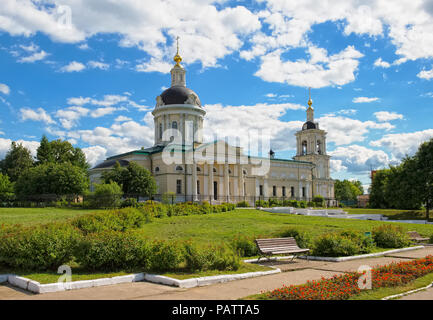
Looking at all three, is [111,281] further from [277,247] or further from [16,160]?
[16,160]

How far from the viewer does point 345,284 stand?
7.59 meters

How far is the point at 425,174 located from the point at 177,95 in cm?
3075

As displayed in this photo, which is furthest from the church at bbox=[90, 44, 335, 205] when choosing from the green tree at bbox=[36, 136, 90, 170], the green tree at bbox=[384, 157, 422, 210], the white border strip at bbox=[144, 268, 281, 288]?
the white border strip at bbox=[144, 268, 281, 288]

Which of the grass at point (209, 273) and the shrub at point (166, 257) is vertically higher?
the shrub at point (166, 257)

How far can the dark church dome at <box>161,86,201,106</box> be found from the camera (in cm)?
5050

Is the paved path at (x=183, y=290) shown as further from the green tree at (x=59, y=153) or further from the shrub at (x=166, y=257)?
the green tree at (x=59, y=153)

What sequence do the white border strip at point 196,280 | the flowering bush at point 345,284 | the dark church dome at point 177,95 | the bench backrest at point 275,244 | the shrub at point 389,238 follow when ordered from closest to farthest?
the flowering bush at point 345,284
the white border strip at point 196,280
the bench backrest at point 275,244
the shrub at point 389,238
the dark church dome at point 177,95

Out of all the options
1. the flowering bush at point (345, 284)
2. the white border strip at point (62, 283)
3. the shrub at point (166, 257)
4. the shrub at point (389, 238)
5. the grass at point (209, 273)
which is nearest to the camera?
the flowering bush at point (345, 284)

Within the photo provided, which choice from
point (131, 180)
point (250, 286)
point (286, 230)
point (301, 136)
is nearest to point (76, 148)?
point (131, 180)

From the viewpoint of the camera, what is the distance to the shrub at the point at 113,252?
359 inches

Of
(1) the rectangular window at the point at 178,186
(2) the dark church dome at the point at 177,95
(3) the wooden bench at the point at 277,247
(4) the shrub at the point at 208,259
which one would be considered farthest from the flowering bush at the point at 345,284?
(2) the dark church dome at the point at 177,95

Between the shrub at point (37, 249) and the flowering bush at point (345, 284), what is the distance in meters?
5.26

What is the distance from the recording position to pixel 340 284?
754cm

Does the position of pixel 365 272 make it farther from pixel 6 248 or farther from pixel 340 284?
pixel 6 248
